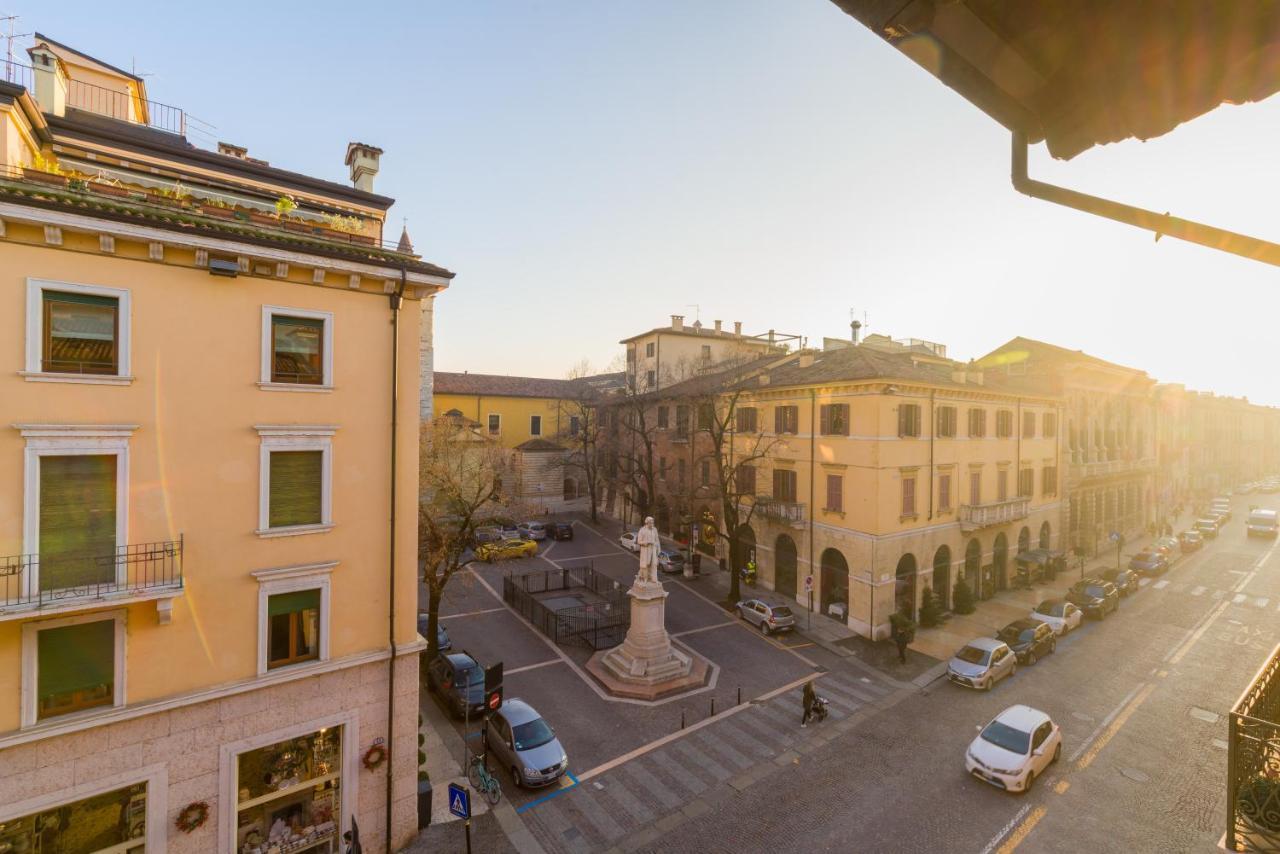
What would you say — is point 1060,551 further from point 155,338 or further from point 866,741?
point 155,338

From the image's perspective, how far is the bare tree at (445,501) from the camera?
66.4 ft

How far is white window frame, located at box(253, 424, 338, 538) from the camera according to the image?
1148 centimetres

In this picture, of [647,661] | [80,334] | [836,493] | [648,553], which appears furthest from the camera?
[836,493]

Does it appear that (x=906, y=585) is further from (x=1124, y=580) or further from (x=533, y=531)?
(x=533, y=531)

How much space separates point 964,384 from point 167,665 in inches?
1271

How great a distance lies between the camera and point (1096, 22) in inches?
86.0

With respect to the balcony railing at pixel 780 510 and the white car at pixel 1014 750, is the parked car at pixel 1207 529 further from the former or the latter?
the white car at pixel 1014 750

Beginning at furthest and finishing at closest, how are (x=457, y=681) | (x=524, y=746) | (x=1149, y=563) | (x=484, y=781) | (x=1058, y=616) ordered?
(x=1149, y=563) < (x=1058, y=616) < (x=457, y=681) < (x=524, y=746) < (x=484, y=781)

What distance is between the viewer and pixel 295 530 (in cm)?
1180

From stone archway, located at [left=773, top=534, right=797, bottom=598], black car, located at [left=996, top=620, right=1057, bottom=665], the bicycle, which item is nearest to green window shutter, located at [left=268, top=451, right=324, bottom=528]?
the bicycle

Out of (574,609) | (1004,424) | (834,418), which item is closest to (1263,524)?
(1004,424)

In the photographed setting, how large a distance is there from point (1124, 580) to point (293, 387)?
41.7 metres

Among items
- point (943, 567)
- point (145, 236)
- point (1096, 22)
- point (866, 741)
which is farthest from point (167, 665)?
point (943, 567)

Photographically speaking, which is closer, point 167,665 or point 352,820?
point 167,665
